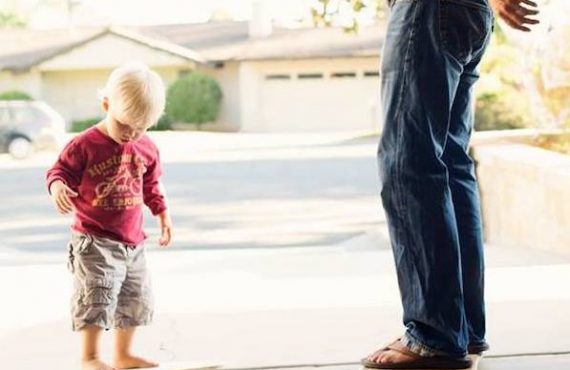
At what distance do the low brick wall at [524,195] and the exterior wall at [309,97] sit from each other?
64.3 ft

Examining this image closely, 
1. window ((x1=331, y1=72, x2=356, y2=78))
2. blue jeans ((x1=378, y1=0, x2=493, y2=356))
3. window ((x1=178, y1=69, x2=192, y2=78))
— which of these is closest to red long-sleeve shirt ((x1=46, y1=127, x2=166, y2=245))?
blue jeans ((x1=378, y1=0, x2=493, y2=356))

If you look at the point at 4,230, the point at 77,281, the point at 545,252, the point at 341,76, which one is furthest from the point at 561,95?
the point at 341,76

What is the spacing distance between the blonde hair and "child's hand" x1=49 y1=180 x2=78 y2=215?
23cm

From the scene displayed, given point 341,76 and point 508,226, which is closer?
point 508,226

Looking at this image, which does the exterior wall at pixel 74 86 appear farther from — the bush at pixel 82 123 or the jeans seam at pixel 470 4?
the jeans seam at pixel 470 4

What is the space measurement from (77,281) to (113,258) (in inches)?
4.5

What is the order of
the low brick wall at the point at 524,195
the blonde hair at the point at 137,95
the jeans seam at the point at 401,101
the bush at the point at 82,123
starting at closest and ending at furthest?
1. the jeans seam at the point at 401,101
2. the blonde hair at the point at 137,95
3. the low brick wall at the point at 524,195
4. the bush at the point at 82,123

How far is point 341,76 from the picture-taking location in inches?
1169

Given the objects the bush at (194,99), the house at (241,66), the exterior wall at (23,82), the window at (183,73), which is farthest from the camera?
the window at (183,73)

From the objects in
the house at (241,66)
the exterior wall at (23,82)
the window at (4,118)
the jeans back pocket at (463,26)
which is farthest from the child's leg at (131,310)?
the exterior wall at (23,82)

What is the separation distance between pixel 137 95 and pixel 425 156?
75 centimetres

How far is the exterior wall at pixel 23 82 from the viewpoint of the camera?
86.8 feet

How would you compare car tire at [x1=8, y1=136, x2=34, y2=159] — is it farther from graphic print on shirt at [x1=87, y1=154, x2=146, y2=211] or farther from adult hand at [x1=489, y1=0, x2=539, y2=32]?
adult hand at [x1=489, y1=0, x2=539, y2=32]

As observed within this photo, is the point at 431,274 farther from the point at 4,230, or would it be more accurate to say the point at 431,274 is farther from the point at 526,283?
the point at 4,230
